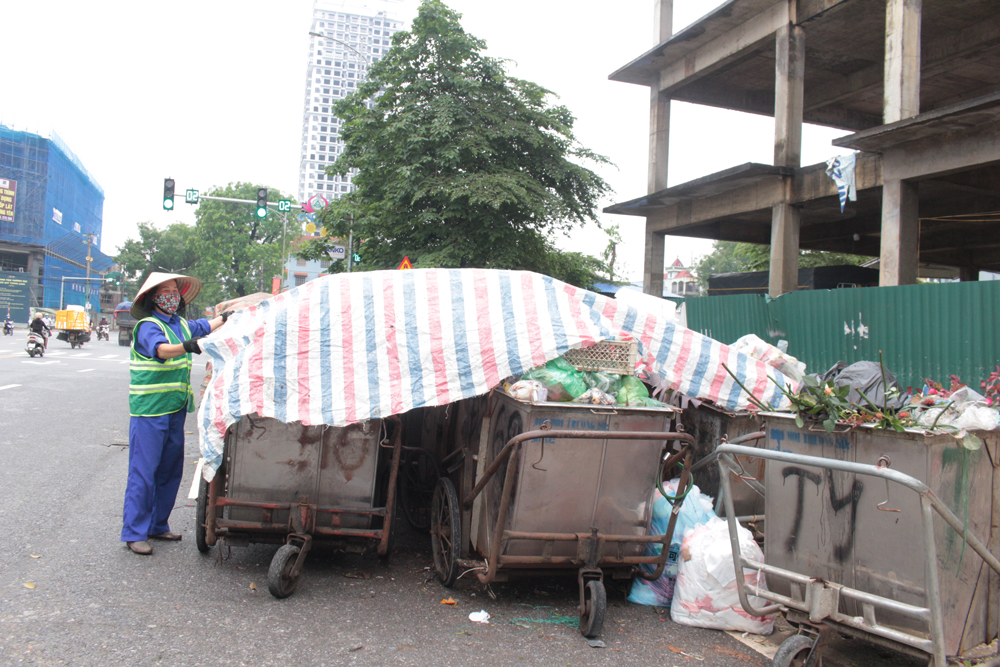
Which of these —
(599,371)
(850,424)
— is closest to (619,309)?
(599,371)

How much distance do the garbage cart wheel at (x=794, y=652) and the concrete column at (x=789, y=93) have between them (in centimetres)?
1253

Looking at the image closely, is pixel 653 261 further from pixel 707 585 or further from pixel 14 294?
pixel 14 294

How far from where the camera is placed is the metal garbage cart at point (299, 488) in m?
4.18

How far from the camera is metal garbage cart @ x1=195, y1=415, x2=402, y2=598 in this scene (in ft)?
13.7

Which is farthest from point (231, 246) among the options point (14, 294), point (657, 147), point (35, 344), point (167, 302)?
point (167, 302)

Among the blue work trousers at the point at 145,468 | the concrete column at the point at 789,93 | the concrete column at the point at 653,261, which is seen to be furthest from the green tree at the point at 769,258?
the blue work trousers at the point at 145,468

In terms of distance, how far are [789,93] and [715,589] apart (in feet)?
42.0

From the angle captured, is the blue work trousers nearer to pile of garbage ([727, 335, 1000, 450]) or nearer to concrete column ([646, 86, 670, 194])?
pile of garbage ([727, 335, 1000, 450])

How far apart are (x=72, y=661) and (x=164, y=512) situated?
188 centimetres

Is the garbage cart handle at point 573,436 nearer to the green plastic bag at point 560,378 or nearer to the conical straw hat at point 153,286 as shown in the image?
the green plastic bag at point 560,378

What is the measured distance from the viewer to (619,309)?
4.91 meters

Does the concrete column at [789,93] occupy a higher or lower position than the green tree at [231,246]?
lower

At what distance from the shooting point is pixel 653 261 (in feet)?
59.3

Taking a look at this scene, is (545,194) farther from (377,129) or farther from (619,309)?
(619,309)
